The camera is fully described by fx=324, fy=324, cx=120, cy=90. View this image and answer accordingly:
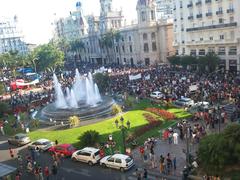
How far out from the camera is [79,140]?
3222 cm

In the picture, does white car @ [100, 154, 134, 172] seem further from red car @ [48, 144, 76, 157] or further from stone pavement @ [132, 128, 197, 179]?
red car @ [48, 144, 76, 157]

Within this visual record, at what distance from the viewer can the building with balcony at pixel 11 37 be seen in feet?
520

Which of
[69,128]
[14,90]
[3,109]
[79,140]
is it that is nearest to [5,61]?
[14,90]

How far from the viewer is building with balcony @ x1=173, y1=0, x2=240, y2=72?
57.4 meters

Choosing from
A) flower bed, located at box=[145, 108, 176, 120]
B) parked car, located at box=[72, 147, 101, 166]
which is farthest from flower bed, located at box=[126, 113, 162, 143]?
parked car, located at box=[72, 147, 101, 166]

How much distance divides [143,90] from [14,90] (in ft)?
111

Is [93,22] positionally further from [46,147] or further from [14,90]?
[46,147]

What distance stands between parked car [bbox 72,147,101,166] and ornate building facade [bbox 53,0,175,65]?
60.7m

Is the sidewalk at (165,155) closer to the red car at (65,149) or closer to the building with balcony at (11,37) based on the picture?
the red car at (65,149)

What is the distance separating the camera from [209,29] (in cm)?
6228

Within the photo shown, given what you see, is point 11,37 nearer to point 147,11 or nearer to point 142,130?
point 147,11

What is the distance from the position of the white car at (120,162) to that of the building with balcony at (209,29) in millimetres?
39082

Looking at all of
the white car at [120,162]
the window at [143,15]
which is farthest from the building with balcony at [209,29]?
the white car at [120,162]

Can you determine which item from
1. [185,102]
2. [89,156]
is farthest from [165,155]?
[185,102]
